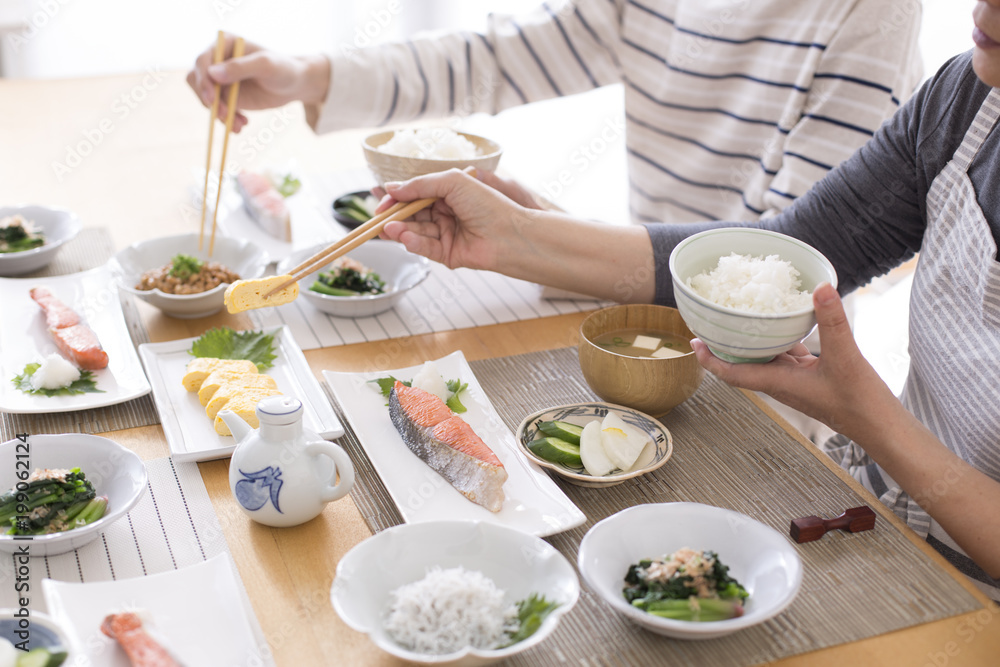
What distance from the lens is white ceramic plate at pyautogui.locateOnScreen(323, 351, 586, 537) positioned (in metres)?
1.13

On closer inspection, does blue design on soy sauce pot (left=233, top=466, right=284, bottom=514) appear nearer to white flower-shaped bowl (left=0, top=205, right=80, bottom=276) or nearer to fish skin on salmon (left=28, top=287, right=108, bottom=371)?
fish skin on salmon (left=28, top=287, right=108, bottom=371)

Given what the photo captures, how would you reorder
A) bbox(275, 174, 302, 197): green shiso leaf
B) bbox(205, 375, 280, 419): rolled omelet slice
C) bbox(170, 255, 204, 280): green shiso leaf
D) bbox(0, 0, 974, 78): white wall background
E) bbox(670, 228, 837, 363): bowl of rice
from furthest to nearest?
bbox(0, 0, 974, 78): white wall background, bbox(275, 174, 302, 197): green shiso leaf, bbox(170, 255, 204, 280): green shiso leaf, bbox(205, 375, 280, 419): rolled omelet slice, bbox(670, 228, 837, 363): bowl of rice

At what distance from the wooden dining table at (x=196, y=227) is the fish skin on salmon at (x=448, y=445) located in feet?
0.46

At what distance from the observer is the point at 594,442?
4.04ft

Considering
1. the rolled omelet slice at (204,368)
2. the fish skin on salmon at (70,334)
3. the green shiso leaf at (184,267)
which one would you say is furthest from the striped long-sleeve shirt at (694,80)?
the rolled omelet slice at (204,368)

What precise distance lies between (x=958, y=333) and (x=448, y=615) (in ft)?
3.08

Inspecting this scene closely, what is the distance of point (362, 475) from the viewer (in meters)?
1.24

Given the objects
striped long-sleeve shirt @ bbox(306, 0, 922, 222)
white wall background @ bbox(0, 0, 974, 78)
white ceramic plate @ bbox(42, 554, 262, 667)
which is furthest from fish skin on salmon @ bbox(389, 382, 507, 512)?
white wall background @ bbox(0, 0, 974, 78)

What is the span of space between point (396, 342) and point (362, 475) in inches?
17.9

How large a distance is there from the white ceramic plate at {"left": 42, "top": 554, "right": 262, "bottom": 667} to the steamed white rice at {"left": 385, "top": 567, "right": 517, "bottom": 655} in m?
0.17

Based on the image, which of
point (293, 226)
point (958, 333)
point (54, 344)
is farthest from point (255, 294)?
point (958, 333)

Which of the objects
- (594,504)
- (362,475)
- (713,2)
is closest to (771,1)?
(713,2)

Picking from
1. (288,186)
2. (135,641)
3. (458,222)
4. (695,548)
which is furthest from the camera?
(288,186)

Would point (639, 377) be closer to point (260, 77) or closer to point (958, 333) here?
point (958, 333)
